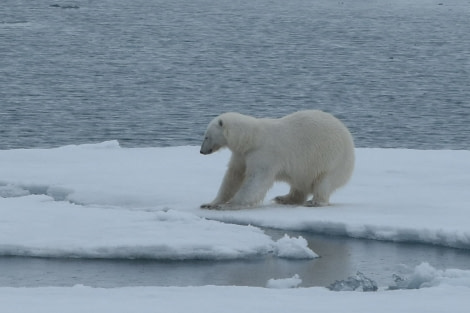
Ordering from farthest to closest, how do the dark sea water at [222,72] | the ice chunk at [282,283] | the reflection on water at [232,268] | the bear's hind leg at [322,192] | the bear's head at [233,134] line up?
the dark sea water at [222,72] < the bear's hind leg at [322,192] < the bear's head at [233,134] < the reflection on water at [232,268] < the ice chunk at [282,283]

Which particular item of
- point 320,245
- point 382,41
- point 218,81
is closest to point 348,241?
point 320,245

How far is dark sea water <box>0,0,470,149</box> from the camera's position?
23969 millimetres

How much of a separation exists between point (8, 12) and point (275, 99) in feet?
110

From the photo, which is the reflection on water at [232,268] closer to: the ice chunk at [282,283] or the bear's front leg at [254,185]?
the ice chunk at [282,283]

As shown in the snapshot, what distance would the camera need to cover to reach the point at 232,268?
316 inches

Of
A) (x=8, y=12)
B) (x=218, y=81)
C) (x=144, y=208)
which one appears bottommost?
(x=8, y=12)

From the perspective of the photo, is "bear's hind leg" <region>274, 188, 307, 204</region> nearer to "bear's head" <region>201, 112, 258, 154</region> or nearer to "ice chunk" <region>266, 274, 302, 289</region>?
"bear's head" <region>201, 112, 258, 154</region>

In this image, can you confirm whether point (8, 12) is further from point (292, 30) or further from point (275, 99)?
point (275, 99)

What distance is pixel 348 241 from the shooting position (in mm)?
8945

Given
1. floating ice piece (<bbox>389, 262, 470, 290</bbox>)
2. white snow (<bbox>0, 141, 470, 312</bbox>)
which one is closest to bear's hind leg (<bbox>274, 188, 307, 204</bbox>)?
white snow (<bbox>0, 141, 470, 312</bbox>)

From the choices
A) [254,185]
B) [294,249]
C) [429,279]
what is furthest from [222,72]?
[429,279]

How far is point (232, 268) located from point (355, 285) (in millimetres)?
1157

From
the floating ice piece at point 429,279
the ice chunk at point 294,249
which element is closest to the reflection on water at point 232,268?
the ice chunk at point 294,249

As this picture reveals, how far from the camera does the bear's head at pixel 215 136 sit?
10039 mm
